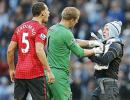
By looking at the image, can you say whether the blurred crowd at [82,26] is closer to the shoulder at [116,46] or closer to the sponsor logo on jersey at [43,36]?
the shoulder at [116,46]

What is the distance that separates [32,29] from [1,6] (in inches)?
425

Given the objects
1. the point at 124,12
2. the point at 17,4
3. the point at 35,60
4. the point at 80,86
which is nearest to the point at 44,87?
the point at 35,60

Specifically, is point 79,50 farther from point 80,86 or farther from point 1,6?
point 1,6

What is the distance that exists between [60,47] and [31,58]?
562mm

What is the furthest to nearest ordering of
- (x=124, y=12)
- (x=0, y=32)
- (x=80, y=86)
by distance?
1. (x=0, y=32)
2. (x=124, y=12)
3. (x=80, y=86)

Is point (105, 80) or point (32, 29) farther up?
point (32, 29)

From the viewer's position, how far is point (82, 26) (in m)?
18.9

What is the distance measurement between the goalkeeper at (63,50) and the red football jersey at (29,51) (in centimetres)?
35

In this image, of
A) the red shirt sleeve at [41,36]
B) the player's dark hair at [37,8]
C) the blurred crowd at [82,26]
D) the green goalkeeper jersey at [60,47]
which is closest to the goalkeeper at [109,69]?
the green goalkeeper jersey at [60,47]

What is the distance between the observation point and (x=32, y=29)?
10.7 metres

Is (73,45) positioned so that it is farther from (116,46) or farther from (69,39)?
(116,46)

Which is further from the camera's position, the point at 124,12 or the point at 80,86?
the point at 124,12

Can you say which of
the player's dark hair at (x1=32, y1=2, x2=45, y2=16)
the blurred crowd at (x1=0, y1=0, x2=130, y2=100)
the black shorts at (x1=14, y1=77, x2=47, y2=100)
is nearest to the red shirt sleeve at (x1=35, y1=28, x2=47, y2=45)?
the player's dark hair at (x1=32, y1=2, x2=45, y2=16)

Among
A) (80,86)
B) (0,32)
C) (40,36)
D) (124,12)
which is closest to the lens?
(40,36)
